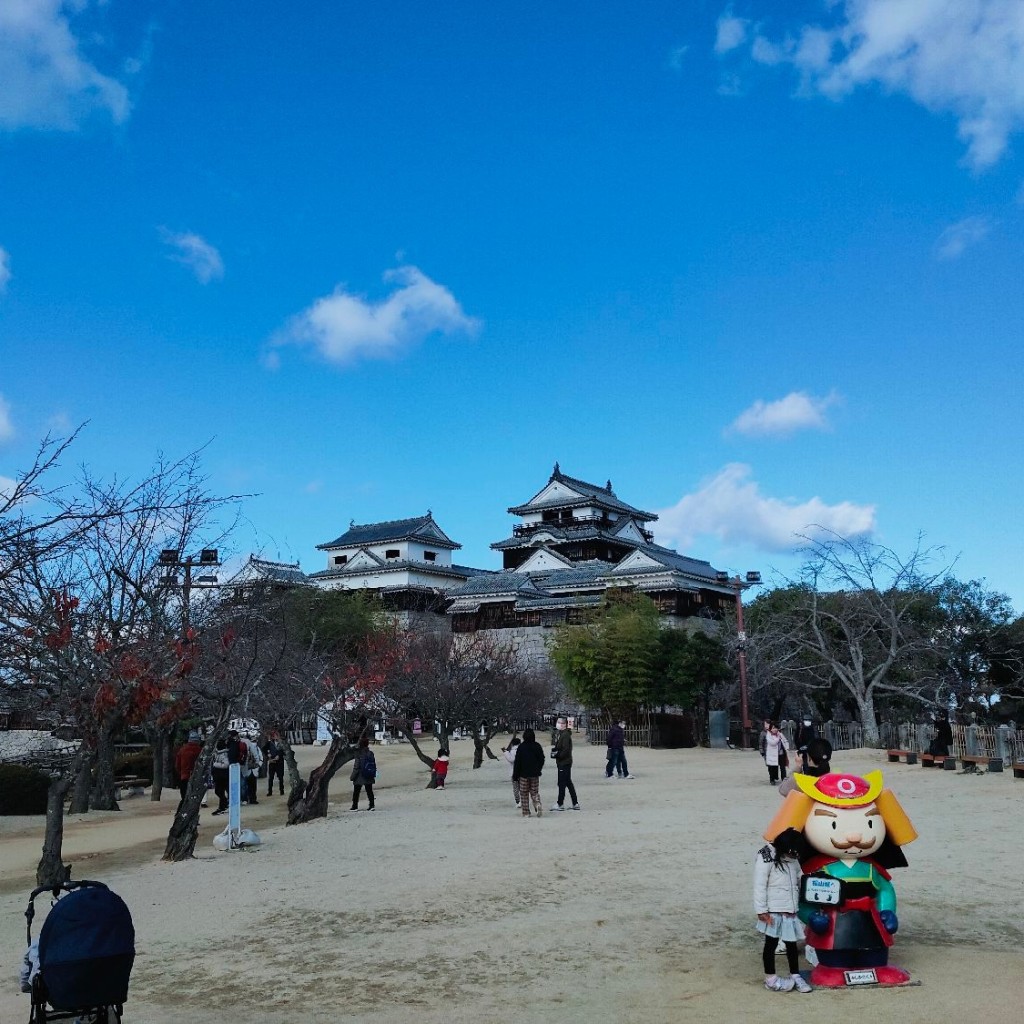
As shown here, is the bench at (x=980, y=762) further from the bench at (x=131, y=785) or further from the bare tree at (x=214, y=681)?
the bench at (x=131, y=785)

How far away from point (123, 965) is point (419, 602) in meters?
59.4

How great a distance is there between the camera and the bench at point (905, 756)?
1029 inches

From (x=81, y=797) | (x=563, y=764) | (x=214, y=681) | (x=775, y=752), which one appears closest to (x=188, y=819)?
(x=214, y=681)

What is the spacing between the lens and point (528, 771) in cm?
1683

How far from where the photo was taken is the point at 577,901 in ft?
31.0

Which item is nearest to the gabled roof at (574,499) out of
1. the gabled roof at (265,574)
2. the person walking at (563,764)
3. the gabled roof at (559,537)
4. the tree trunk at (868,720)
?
the gabled roof at (559,537)

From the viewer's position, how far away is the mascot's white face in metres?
6.70

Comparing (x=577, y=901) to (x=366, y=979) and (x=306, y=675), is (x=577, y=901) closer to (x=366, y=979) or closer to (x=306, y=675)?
(x=366, y=979)

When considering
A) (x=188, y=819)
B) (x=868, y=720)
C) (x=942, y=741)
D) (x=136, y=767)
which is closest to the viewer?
(x=188, y=819)

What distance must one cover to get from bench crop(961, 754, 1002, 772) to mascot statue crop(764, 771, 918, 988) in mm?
17639

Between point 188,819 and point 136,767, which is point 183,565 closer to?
point 188,819

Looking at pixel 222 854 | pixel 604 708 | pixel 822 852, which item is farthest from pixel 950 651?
pixel 822 852

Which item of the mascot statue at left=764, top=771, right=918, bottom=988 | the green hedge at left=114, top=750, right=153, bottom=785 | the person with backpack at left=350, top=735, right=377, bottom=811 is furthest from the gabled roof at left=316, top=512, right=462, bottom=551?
the mascot statue at left=764, top=771, right=918, bottom=988

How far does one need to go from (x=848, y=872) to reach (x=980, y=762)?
1868 cm
